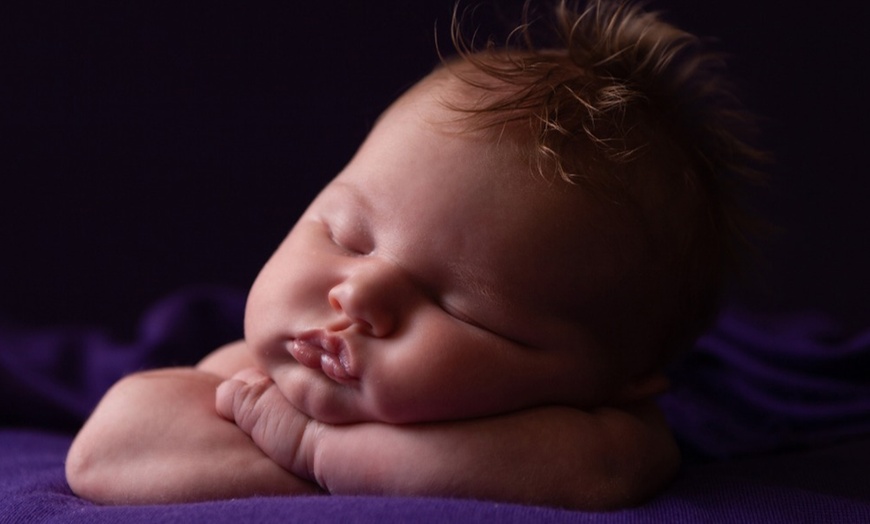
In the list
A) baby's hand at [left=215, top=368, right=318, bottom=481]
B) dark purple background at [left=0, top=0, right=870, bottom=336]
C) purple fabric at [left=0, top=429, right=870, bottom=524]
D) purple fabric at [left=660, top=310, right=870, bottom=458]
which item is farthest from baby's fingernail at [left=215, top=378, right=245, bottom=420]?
dark purple background at [left=0, top=0, right=870, bottom=336]

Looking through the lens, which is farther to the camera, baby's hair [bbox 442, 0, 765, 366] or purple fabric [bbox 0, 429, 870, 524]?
baby's hair [bbox 442, 0, 765, 366]

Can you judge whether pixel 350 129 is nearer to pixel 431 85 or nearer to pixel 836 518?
pixel 431 85

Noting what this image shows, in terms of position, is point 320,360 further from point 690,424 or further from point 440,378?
point 690,424

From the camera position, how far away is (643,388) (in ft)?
3.21

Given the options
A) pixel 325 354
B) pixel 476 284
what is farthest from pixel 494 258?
pixel 325 354

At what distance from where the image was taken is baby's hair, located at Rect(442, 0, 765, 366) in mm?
907

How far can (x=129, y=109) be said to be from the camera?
1.96m

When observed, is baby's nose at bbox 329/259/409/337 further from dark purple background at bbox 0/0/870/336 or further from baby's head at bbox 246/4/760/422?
dark purple background at bbox 0/0/870/336

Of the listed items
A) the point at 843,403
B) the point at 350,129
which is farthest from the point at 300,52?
the point at 843,403

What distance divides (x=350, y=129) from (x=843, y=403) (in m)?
1.03

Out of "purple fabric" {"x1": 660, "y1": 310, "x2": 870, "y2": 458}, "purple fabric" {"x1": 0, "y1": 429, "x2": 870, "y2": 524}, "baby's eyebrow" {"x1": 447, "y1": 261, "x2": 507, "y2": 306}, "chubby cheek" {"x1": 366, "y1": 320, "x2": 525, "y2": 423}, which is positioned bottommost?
"purple fabric" {"x1": 660, "y1": 310, "x2": 870, "y2": 458}

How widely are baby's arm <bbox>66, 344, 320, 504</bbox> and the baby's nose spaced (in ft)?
0.51

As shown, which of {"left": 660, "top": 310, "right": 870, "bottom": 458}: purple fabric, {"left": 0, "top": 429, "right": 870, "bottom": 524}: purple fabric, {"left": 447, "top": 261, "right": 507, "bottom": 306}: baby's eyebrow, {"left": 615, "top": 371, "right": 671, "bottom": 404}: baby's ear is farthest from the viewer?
{"left": 660, "top": 310, "right": 870, "bottom": 458}: purple fabric

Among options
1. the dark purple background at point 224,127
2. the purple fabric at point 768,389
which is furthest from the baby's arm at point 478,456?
the dark purple background at point 224,127
